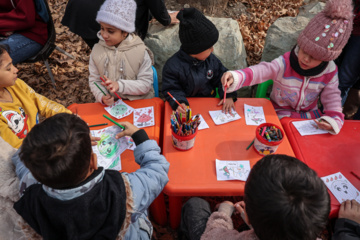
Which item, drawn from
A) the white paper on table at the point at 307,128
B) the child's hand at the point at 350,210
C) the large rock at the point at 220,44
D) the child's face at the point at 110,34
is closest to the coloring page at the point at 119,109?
the child's face at the point at 110,34

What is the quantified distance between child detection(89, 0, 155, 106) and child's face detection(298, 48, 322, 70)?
1.43m

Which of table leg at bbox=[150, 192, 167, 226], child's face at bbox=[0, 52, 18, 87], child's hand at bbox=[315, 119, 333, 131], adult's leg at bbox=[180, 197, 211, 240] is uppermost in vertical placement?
child's face at bbox=[0, 52, 18, 87]

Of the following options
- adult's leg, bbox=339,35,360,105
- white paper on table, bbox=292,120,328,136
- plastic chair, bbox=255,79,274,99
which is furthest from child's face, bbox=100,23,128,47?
adult's leg, bbox=339,35,360,105

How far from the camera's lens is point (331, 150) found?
1.77m

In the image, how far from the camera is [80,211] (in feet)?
3.39

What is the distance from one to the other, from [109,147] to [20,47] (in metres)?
2.16

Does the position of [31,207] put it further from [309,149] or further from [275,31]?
[275,31]

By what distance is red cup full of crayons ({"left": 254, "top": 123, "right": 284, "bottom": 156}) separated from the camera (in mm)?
1596

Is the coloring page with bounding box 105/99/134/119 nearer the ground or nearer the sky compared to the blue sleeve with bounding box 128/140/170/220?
nearer the ground

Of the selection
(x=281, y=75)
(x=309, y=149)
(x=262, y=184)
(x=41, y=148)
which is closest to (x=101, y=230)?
(x=41, y=148)

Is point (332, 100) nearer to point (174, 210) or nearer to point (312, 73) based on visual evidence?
point (312, 73)

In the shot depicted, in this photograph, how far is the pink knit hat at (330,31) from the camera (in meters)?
1.81

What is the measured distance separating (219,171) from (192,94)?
108 centimetres

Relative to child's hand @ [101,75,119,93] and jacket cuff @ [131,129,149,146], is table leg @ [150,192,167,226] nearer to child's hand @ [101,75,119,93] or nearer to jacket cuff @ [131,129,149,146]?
jacket cuff @ [131,129,149,146]
